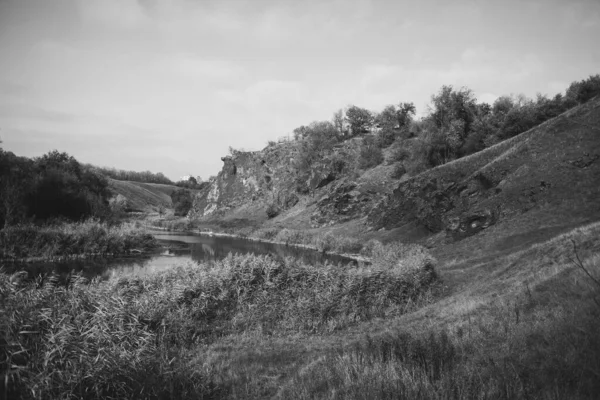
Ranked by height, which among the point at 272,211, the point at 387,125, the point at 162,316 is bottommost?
the point at 162,316

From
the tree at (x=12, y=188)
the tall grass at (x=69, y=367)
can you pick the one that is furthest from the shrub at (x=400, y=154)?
the tall grass at (x=69, y=367)

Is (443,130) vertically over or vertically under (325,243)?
over

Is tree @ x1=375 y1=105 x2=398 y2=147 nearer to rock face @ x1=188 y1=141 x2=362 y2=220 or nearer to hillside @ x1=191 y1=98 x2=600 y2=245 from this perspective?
rock face @ x1=188 y1=141 x2=362 y2=220

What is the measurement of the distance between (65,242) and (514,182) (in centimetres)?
4976

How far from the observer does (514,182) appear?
42.8 m

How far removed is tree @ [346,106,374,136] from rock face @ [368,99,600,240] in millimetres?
90651

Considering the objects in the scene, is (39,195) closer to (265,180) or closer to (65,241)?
(65,241)

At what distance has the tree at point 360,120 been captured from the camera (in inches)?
5763

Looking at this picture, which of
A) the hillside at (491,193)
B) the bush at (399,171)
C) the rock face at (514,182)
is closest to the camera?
the hillside at (491,193)

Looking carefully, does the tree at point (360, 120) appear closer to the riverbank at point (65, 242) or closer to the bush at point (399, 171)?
the bush at point (399, 171)

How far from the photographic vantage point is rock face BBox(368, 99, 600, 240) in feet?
122

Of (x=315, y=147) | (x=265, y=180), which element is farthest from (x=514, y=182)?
(x=265, y=180)

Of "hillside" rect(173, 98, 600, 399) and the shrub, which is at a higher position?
the shrub

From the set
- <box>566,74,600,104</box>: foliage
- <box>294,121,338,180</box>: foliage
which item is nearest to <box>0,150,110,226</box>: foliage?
<box>294,121,338,180</box>: foliage
